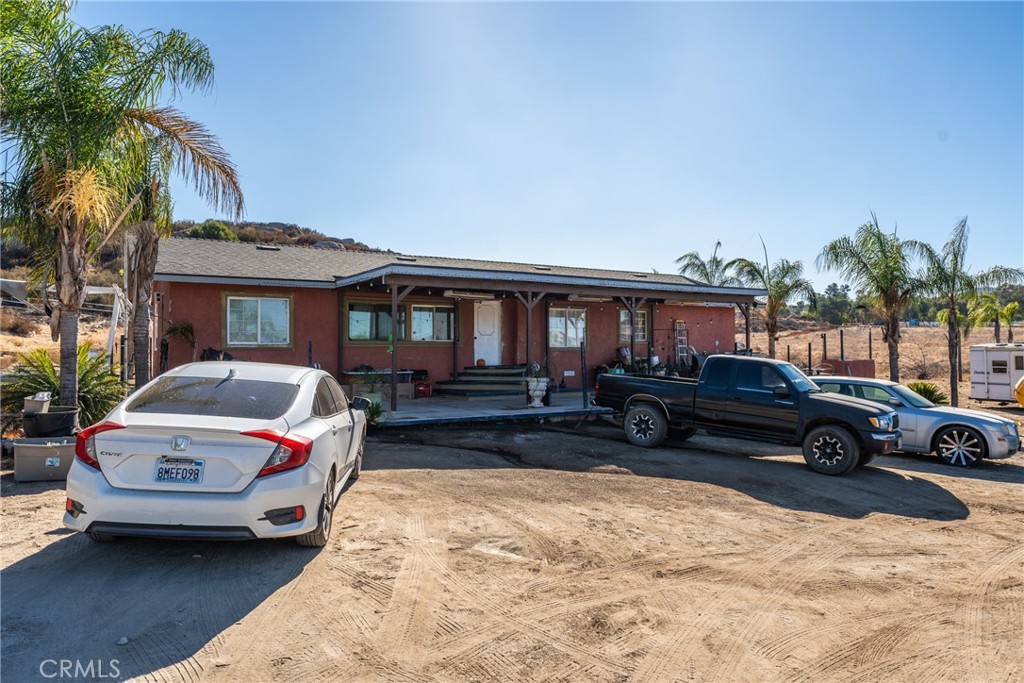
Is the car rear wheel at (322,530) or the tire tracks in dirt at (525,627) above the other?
the car rear wheel at (322,530)

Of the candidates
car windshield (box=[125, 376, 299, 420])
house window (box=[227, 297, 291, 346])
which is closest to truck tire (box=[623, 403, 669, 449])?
car windshield (box=[125, 376, 299, 420])

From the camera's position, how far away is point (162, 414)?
15.8ft

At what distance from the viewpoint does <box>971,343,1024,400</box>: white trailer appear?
19719 millimetres

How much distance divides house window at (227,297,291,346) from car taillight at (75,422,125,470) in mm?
11293

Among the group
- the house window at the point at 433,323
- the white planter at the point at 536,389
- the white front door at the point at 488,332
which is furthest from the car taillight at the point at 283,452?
the white front door at the point at 488,332

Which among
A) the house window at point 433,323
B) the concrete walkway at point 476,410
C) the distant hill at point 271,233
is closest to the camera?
the concrete walkway at point 476,410

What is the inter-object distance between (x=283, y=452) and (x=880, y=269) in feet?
55.7

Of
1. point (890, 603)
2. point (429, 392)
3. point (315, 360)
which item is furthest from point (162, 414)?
point (429, 392)

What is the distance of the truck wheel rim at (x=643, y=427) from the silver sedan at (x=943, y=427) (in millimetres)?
3360

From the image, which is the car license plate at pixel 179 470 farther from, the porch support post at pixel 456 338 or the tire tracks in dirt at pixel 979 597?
the porch support post at pixel 456 338

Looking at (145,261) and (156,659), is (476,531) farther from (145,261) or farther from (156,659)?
(145,261)

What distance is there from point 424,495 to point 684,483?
342 cm

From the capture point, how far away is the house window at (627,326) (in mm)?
21734

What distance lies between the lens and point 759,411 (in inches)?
392
